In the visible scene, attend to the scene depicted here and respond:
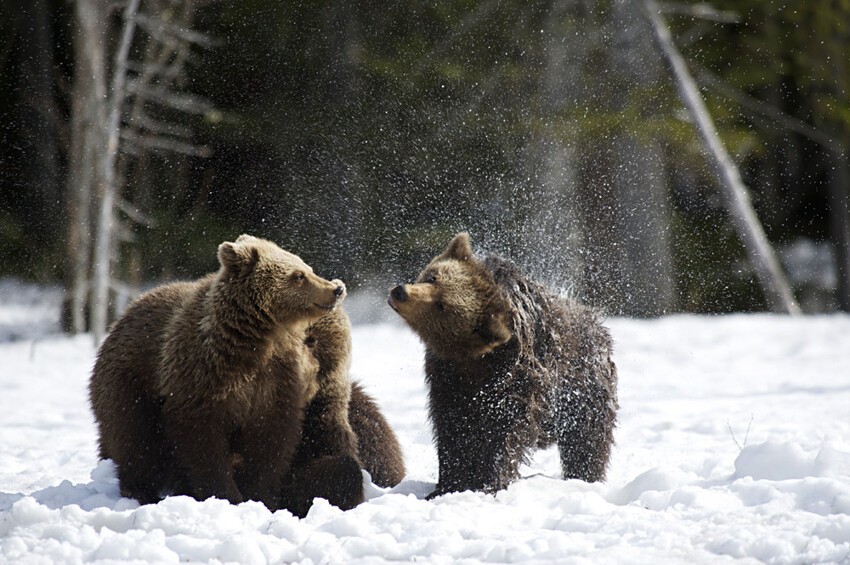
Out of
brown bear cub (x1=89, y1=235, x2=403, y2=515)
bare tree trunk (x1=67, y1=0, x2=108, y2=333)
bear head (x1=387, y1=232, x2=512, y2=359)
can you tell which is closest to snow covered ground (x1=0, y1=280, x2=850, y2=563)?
brown bear cub (x1=89, y1=235, x2=403, y2=515)

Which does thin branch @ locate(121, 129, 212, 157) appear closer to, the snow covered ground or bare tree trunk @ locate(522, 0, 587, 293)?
bare tree trunk @ locate(522, 0, 587, 293)

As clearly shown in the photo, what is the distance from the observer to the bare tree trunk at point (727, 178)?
1331 centimetres

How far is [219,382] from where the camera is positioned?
468 centimetres

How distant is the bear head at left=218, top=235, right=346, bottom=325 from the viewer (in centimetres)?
484

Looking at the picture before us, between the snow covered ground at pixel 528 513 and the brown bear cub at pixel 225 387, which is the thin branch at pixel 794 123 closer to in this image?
the snow covered ground at pixel 528 513

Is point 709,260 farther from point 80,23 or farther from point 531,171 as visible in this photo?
point 80,23

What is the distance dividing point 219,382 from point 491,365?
4.24 feet

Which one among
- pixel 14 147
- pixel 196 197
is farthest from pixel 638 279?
pixel 14 147

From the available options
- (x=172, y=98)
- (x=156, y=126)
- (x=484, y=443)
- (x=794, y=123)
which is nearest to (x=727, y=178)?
(x=794, y=123)

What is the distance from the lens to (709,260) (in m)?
17.7

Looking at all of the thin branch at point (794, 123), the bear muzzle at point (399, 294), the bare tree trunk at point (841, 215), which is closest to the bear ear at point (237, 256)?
the bear muzzle at point (399, 294)

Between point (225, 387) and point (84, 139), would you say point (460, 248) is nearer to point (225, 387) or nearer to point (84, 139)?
point (225, 387)

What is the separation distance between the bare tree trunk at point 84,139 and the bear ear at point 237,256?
7778 mm

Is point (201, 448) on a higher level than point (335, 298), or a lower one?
lower
